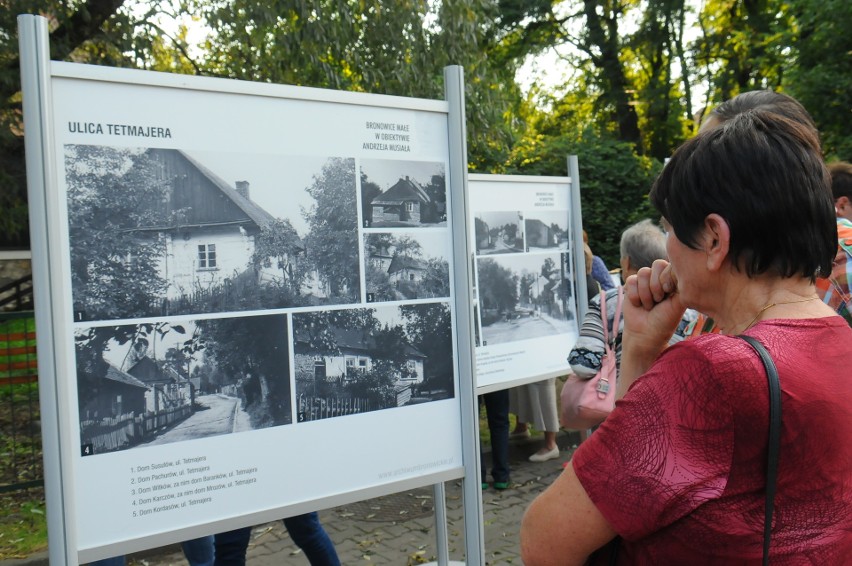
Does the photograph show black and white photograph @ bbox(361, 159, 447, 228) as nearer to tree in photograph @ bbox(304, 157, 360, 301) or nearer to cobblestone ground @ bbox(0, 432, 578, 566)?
tree in photograph @ bbox(304, 157, 360, 301)

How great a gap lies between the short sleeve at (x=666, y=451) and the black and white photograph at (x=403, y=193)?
5.25 feet

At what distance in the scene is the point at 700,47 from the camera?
64.7 feet

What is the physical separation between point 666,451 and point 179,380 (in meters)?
1.53

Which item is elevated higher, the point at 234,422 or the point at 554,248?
the point at 554,248

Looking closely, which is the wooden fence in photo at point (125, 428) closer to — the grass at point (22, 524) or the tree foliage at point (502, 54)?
the tree foliage at point (502, 54)

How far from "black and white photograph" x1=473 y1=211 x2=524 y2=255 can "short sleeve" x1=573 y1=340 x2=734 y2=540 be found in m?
3.68

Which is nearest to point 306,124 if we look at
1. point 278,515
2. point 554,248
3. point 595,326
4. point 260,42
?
point 278,515

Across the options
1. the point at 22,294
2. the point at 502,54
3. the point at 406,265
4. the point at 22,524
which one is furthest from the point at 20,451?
the point at 502,54

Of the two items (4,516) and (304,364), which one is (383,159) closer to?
(304,364)

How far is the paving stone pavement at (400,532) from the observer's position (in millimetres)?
5059

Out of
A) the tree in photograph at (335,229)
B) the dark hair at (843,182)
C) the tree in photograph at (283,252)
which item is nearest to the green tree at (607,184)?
the dark hair at (843,182)

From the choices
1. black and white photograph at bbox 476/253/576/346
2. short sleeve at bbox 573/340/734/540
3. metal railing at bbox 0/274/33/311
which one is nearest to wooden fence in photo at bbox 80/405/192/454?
short sleeve at bbox 573/340/734/540

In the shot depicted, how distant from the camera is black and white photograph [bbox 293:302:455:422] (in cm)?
259

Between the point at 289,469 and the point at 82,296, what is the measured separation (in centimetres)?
81
